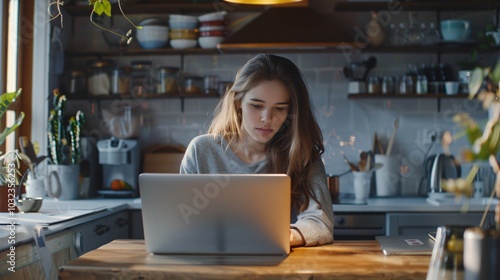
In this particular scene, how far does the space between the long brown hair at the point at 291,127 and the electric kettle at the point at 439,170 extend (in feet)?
5.89

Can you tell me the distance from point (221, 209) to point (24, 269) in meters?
1.06

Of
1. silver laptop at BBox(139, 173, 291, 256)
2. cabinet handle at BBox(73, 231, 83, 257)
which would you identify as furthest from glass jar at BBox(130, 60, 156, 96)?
silver laptop at BBox(139, 173, 291, 256)

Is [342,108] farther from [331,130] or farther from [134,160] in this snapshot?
[134,160]

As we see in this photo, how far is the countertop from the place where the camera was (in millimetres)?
2712

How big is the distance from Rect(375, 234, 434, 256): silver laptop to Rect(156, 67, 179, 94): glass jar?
250 centimetres

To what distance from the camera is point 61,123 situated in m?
3.96

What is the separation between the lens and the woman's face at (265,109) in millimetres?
2412

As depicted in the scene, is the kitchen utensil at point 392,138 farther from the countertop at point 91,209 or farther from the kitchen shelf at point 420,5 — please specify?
the kitchen shelf at point 420,5

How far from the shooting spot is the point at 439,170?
411 centimetres

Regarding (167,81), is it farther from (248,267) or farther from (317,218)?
(248,267)

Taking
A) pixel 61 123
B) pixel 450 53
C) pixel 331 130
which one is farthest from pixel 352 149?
pixel 61 123

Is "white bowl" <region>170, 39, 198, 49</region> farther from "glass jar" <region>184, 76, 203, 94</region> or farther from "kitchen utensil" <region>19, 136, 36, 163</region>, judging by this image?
"kitchen utensil" <region>19, 136, 36, 163</region>

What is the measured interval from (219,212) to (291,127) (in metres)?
0.72

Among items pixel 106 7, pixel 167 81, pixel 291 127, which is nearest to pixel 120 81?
pixel 167 81
